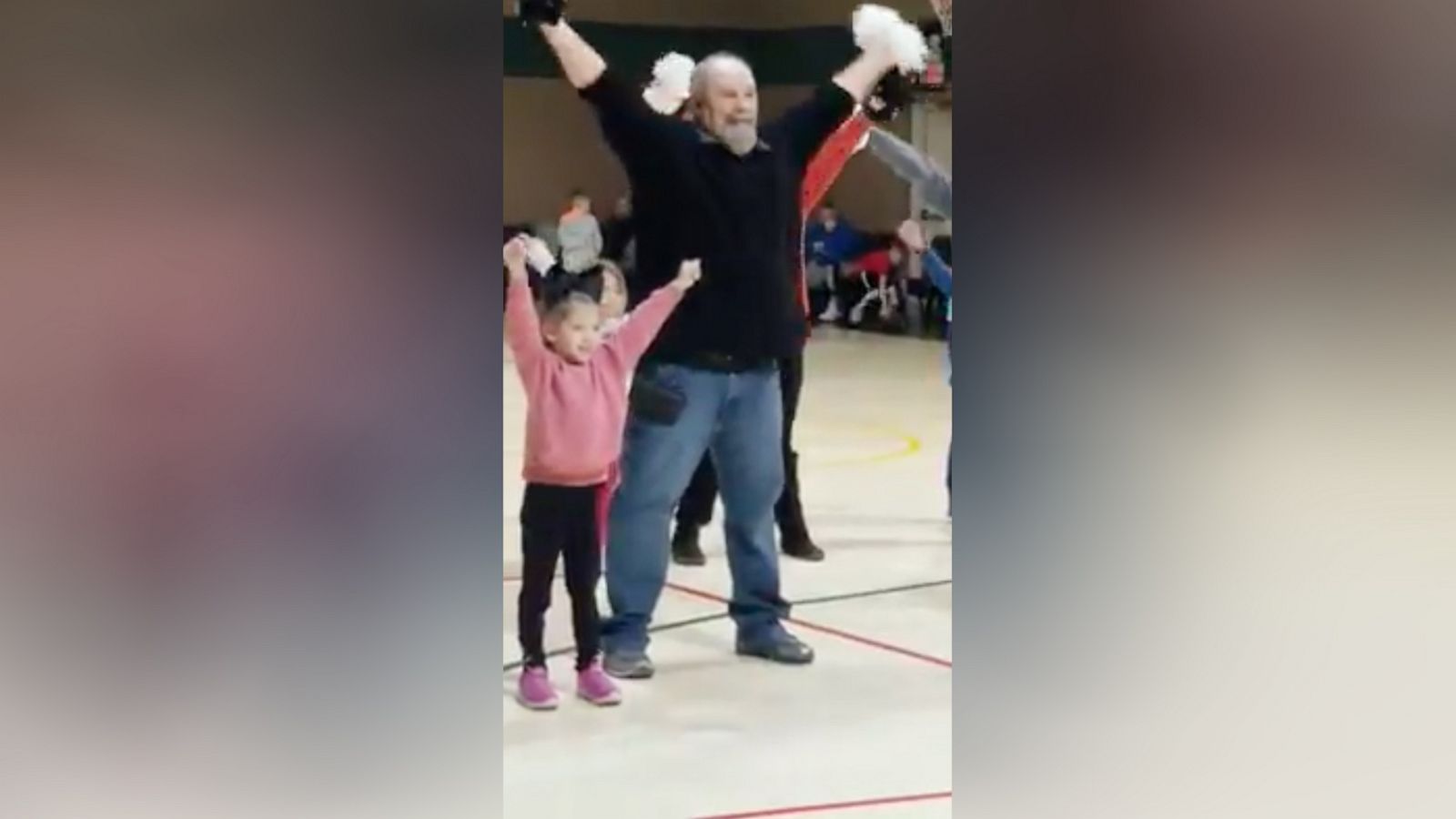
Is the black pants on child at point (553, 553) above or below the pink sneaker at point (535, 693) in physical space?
above

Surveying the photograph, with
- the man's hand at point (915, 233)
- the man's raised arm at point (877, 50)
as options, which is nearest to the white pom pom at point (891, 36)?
the man's raised arm at point (877, 50)

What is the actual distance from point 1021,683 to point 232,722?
16.1 inches

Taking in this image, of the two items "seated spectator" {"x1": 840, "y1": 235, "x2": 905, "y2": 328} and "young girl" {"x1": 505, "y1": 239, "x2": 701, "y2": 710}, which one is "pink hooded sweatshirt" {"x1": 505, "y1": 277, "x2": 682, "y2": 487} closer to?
"young girl" {"x1": 505, "y1": 239, "x2": 701, "y2": 710}

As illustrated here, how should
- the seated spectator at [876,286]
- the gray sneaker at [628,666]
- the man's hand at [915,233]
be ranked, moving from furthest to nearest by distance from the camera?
the seated spectator at [876,286]
the man's hand at [915,233]
the gray sneaker at [628,666]

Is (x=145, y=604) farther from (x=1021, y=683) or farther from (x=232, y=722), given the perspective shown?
(x=1021, y=683)

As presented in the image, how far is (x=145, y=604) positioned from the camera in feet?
2.49

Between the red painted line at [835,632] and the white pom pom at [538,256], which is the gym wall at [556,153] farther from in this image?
the red painted line at [835,632]

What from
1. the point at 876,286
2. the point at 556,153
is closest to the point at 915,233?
the point at 556,153

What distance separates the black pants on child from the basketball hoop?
363 mm

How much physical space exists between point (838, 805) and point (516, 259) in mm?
352

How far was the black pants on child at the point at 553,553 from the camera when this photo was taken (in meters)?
1.03

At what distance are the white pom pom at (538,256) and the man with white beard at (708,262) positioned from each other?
2.9 inches

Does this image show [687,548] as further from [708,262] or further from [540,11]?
[540,11]

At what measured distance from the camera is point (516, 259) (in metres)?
0.94
